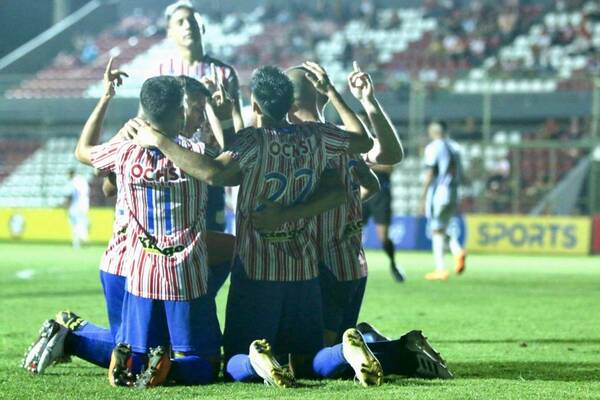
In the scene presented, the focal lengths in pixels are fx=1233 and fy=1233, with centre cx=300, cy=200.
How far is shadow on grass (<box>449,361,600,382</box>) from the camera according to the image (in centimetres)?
769

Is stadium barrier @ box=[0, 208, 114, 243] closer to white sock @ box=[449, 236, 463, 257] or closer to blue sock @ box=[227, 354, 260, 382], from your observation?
white sock @ box=[449, 236, 463, 257]

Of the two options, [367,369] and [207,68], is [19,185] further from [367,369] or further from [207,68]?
[367,369]

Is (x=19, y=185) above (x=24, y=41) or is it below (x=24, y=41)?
below

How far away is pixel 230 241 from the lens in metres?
7.75

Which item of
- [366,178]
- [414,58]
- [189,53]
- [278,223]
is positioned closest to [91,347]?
[278,223]

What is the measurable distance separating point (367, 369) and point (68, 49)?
3885 centimetres

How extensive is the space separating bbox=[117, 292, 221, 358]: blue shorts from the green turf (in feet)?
0.93

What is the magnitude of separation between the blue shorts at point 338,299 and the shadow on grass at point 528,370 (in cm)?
79

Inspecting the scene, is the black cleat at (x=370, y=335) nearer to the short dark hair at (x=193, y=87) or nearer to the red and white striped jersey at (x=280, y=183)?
the red and white striped jersey at (x=280, y=183)

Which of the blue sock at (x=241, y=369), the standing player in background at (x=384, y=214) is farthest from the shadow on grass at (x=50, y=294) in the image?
the blue sock at (x=241, y=369)

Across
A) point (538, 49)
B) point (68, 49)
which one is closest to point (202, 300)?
point (538, 49)

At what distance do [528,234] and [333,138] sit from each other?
75.3 ft

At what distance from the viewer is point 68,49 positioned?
4419 cm

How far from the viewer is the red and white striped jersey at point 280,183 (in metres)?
7.15
